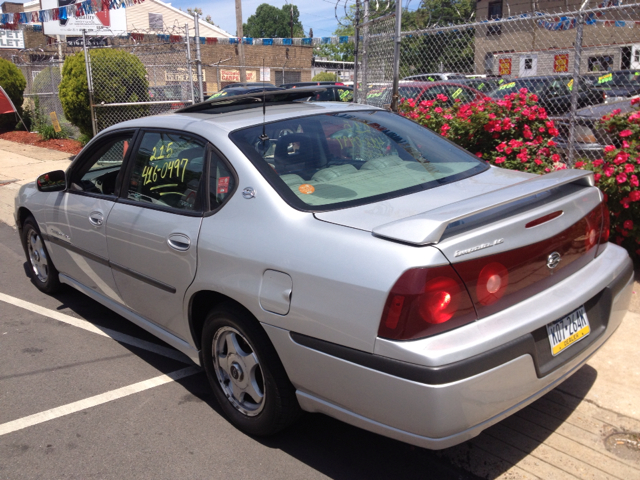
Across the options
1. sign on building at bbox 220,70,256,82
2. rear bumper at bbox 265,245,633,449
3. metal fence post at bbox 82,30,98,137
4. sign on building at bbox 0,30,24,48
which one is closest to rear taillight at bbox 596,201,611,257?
rear bumper at bbox 265,245,633,449

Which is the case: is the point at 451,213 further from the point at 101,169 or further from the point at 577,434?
the point at 101,169

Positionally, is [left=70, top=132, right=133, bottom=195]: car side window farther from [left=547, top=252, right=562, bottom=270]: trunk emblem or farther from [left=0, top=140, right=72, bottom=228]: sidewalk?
[left=0, top=140, right=72, bottom=228]: sidewalk

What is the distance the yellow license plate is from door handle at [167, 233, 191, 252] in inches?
74.4

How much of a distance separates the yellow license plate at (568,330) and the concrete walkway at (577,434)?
67cm

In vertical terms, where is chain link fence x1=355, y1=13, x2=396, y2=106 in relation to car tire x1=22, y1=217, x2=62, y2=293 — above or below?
above

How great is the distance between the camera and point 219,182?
3.17 meters

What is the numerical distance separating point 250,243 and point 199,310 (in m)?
0.74

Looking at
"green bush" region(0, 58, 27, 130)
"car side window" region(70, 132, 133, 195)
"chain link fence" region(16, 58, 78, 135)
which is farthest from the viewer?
"green bush" region(0, 58, 27, 130)

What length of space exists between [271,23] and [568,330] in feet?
375

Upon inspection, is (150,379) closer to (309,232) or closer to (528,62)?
(309,232)

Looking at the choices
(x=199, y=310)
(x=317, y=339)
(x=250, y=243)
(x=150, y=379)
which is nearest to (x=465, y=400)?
(x=317, y=339)

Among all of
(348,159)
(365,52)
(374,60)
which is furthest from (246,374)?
(374,60)

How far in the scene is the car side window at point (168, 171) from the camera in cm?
337

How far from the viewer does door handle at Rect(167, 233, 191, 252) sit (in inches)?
125
